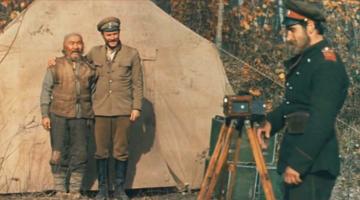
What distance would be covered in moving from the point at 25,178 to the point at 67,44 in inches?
62.6

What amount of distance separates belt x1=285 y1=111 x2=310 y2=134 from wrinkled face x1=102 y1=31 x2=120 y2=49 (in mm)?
3135

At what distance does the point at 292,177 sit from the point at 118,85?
3426 mm


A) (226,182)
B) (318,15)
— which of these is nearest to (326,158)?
(318,15)

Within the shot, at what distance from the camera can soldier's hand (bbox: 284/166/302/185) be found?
16.0 ft

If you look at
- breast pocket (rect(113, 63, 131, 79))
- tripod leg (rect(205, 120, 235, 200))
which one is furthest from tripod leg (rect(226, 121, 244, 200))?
breast pocket (rect(113, 63, 131, 79))

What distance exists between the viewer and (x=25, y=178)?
27.3 ft

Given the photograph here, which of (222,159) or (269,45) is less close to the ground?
(269,45)

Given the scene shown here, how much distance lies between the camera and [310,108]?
489 centimetres

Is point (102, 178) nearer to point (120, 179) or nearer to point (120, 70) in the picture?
point (120, 179)

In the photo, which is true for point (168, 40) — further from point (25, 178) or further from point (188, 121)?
point (25, 178)

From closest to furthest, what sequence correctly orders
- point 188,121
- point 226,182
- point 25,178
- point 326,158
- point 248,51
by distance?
point 326,158 → point 226,182 → point 25,178 → point 188,121 → point 248,51

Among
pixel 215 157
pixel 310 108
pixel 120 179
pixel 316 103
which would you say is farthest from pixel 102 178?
pixel 316 103

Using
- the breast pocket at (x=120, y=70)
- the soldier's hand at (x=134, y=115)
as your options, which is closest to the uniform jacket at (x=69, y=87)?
the breast pocket at (x=120, y=70)

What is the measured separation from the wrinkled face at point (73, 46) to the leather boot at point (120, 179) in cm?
123
